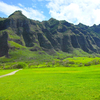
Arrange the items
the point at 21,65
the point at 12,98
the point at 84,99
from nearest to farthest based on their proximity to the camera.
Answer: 1. the point at 84,99
2. the point at 12,98
3. the point at 21,65

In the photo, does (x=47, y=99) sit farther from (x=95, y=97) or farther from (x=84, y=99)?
(x=95, y=97)

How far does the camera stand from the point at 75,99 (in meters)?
14.1

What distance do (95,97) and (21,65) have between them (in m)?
147

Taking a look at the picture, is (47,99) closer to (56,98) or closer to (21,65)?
(56,98)

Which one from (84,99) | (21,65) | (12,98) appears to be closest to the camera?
(84,99)

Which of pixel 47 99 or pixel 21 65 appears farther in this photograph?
pixel 21 65

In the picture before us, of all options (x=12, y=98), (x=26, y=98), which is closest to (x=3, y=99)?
(x=12, y=98)

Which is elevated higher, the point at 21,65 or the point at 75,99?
the point at 75,99

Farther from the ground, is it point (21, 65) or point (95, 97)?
point (95, 97)

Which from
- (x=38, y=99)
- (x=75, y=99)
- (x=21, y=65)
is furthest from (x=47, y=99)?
(x=21, y=65)

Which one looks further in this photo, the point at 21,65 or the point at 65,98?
the point at 21,65

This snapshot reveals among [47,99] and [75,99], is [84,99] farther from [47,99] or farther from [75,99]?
[47,99]

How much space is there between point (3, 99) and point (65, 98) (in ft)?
30.5

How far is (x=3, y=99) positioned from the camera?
1484 centimetres
